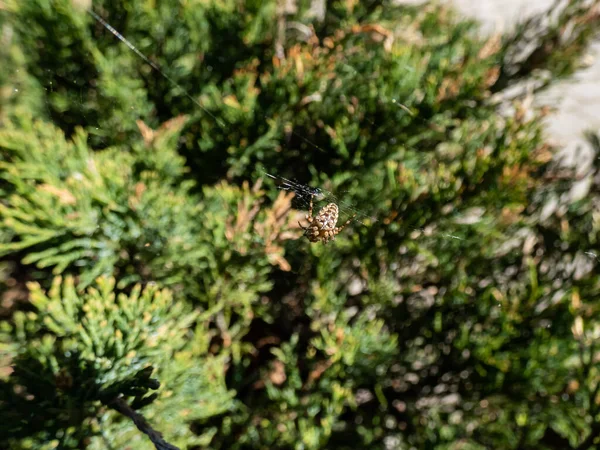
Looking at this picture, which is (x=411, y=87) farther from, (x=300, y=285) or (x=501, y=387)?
(x=501, y=387)

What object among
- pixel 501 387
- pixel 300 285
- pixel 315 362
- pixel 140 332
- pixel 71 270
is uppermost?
pixel 71 270

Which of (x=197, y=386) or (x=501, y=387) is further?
(x=501, y=387)

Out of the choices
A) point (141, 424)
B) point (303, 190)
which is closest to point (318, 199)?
point (303, 190)

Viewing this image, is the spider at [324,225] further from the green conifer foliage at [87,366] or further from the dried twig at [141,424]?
the dried twig at [141,424]

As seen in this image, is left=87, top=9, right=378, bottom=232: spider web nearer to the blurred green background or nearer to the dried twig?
the blurred green background

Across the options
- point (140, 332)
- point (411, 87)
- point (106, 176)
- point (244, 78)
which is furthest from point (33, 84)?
point (411, 87)

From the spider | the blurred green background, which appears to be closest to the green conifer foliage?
the blurred green background
